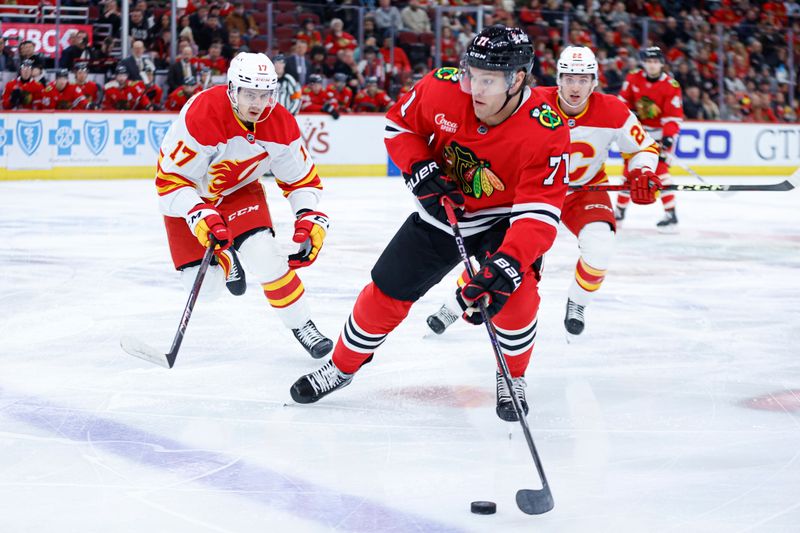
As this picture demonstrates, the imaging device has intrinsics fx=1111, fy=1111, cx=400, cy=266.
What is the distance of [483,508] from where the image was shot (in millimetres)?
2238

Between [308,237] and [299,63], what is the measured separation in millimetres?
7659

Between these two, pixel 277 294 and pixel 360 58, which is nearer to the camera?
pixel 277 294

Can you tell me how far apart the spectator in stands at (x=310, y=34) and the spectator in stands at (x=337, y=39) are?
118mm

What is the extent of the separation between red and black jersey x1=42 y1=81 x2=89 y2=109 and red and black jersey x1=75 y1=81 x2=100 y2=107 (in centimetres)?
3

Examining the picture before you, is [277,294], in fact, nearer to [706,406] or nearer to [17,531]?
[706,406]

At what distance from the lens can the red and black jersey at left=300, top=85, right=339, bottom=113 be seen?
1091cm

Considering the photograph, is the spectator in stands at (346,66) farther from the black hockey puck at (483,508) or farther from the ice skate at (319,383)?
the black hockey puck at (483,508)

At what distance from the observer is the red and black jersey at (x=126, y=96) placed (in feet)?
32.4

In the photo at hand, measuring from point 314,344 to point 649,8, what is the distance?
11.8 m

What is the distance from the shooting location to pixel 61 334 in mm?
3912

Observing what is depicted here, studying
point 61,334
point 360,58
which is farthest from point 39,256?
point 360,58

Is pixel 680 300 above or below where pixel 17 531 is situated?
below

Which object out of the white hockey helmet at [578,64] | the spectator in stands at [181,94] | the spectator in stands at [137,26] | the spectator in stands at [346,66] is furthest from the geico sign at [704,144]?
the white hockey helmet at [578,64]

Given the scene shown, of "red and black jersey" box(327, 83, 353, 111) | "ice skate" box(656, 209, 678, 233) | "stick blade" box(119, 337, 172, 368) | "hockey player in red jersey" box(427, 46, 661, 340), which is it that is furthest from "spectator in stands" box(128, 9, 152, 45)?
"stick blade" box(119, 337, 172, 368)
